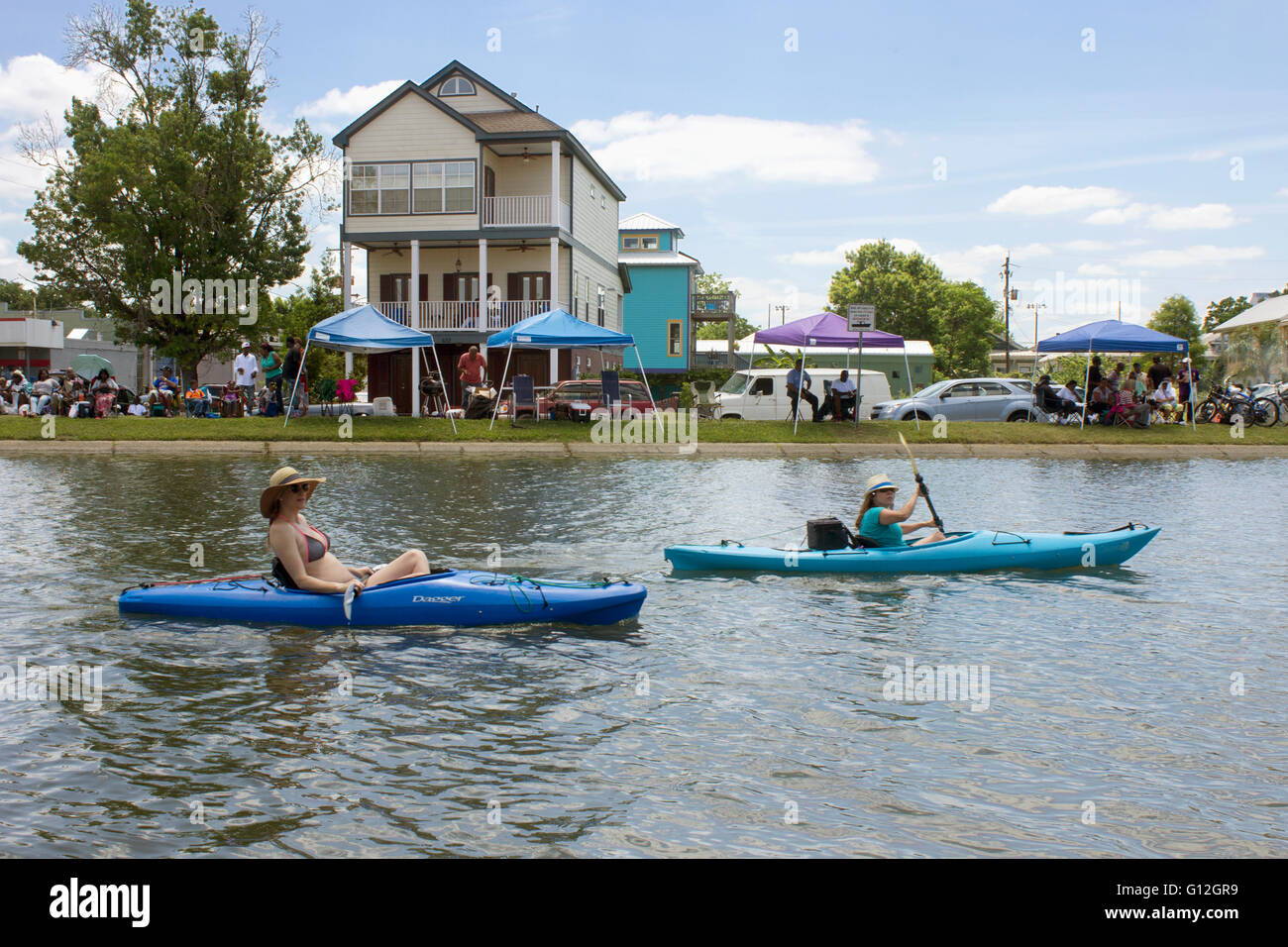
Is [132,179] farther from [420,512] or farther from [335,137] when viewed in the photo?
[420,512]

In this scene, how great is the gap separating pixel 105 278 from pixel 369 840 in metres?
38.6

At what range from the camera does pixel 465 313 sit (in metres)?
36.4

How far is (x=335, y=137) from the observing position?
36312 mm

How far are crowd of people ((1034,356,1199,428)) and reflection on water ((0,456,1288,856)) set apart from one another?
52.6 ft

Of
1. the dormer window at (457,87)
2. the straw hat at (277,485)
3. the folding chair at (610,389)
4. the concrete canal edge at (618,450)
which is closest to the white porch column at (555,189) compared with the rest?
the dormer window at (457,87)

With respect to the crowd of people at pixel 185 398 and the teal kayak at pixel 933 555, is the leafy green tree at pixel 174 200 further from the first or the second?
the teal kayak at pixel 933 555

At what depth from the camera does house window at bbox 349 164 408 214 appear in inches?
1426

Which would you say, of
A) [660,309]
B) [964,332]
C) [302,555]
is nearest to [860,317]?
[302,555]

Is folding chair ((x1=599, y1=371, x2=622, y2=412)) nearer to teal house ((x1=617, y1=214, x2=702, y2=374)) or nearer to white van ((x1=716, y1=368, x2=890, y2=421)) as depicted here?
white van ((x1=716, y1=368, x2=890, y2=421))

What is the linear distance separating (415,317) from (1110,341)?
21775 mm

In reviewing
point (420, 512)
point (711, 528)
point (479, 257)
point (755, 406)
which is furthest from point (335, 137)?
point (711, 528)

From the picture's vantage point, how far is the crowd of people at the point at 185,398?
28328 mm

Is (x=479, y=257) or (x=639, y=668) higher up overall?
(x=479, y=257)

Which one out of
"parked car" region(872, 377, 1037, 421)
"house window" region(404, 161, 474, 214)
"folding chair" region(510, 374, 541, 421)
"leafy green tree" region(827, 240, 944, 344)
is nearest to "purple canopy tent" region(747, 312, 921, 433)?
"parked car" region(872, 377, 1037, 421)
